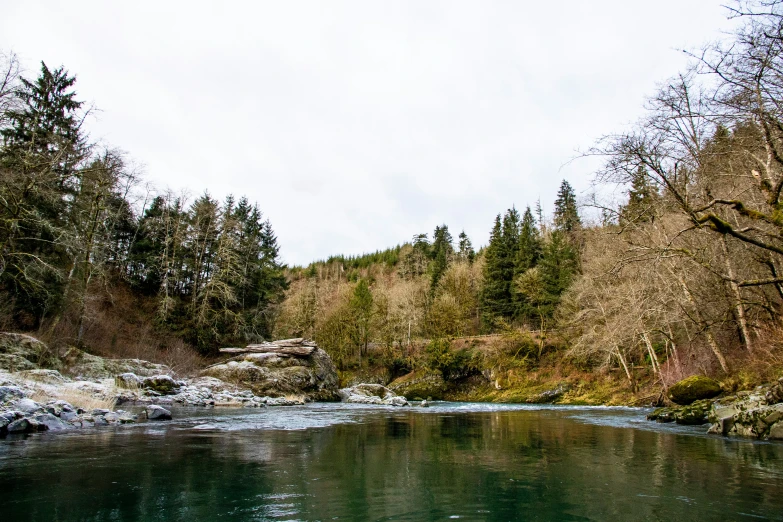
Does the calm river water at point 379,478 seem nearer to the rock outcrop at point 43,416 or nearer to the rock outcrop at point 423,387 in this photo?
the rock outcrop at point 43,416

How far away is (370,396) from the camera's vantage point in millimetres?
32781

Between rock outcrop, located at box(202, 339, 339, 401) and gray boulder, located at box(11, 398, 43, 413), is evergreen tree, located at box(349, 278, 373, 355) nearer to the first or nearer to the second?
rock outcrop, located at box(202, 339, 339, 401)

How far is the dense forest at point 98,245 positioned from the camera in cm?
1980

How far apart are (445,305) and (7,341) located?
40289 mm

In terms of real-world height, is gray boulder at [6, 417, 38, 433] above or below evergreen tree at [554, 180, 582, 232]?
below

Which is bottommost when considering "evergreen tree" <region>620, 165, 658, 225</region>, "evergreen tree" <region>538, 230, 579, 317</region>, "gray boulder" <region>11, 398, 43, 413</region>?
"gray boulder" <region>11, 398, 43, 413</region>

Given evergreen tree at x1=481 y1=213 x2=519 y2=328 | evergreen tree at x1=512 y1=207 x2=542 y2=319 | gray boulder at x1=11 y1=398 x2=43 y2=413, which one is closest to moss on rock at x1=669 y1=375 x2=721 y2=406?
gray boulder at x1=11 y1=398 x2=43 y2=413

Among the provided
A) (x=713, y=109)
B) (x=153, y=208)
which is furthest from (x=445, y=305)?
(x=713, y=109)

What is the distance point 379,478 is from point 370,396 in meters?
27.6

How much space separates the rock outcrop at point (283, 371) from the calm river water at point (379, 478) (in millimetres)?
18391

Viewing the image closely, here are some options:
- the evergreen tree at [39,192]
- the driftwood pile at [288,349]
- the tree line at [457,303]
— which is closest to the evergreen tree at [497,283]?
the tree line at [457,303]

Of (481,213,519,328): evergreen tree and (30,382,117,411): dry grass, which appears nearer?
(30,382,117,411): dry grass

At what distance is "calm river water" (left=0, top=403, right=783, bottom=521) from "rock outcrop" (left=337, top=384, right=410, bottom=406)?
19.9m

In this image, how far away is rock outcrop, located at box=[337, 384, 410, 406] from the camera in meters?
29.7
